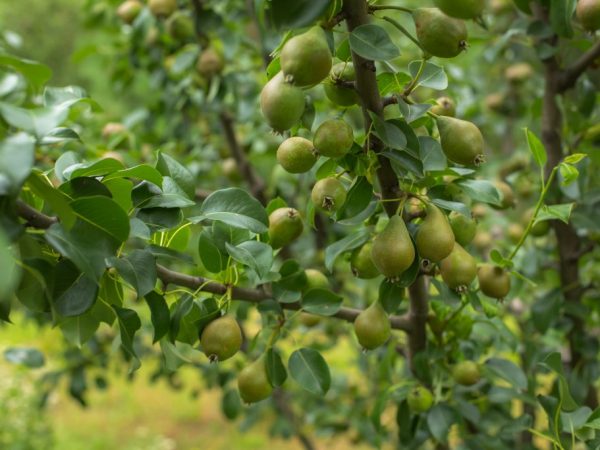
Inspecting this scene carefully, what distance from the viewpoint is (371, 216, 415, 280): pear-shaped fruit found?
0.50 m

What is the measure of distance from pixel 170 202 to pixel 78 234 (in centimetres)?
11

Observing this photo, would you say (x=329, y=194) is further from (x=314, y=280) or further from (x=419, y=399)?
(x=419, y=399)

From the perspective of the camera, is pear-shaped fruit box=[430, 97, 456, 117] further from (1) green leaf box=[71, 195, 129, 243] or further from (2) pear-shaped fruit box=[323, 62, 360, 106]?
(1) green leaf box=[71, 195, 129, 243]

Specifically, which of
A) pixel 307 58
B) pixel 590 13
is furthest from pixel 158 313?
pixel 590 13

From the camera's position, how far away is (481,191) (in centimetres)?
58

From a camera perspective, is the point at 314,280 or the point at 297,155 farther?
the point at 314,280

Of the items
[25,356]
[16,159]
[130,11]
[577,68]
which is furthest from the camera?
[130,11]

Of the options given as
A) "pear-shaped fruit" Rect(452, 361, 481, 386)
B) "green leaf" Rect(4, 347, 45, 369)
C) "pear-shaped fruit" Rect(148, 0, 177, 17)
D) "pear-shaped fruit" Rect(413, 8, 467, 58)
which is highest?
"pear-shaped fruit" Rect(413, 8, 467, 58)

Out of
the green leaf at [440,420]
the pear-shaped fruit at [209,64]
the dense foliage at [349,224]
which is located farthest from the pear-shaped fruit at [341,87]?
the pear-shaped fruit at [209,64]

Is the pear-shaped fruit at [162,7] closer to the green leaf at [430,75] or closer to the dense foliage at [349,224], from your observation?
the dense foliage at [349,224]

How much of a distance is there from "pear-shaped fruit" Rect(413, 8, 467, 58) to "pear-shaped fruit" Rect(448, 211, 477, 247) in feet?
0.53

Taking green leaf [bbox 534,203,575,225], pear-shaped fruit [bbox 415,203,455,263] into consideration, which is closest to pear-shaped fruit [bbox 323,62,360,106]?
pear-shaped fruit [bbox 415,203,455,263]

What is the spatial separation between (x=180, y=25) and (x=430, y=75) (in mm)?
678

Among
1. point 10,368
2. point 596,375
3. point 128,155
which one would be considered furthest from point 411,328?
point 10,368
